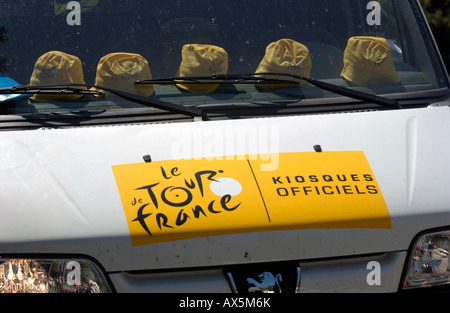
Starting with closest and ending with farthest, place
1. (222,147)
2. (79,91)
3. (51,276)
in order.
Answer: (51,276)
(222,147)
(79,91)

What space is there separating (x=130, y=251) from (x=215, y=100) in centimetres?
96

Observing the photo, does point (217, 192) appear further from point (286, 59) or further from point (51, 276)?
point (286, 59)

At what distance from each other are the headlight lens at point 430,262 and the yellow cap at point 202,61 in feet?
4.11

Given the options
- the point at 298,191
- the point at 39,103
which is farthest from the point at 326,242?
the point at 39,103

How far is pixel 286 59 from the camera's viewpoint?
3.51m

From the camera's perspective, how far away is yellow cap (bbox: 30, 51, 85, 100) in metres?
3.37

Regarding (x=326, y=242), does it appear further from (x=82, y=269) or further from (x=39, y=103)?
(x=39, y=103)

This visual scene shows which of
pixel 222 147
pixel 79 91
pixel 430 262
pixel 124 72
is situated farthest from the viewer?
pixel 124 72

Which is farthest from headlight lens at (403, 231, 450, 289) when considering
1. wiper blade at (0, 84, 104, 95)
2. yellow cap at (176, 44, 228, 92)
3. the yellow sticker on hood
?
wiper blade at (0, 84, 104, 95)

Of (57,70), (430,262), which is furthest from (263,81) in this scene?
(430,262)

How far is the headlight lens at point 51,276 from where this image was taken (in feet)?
8.60

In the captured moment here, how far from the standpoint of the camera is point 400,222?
271 centimetres

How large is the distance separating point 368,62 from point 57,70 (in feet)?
5.01

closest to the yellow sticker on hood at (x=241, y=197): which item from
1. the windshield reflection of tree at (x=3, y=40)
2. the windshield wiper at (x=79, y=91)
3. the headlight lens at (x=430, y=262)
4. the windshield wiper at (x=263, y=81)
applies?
the headlight lens at (x=430, y=262)
